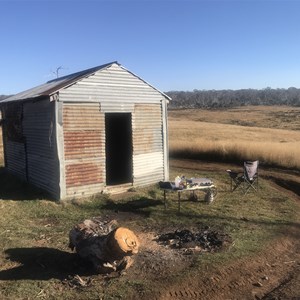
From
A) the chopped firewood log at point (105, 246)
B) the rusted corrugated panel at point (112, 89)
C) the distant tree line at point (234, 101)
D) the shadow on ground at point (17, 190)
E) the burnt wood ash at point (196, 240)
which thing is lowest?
the shadow on ground at point (17, 190)

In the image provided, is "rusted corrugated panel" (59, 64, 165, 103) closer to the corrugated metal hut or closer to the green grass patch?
the corrugated metal hut

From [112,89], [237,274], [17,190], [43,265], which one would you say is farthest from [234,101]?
[43,265]

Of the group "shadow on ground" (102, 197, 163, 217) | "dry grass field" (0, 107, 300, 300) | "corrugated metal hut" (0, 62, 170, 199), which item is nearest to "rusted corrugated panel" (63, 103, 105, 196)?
"corrugated metal hut" (0, 62, 170, 199)

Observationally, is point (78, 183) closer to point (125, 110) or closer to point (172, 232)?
point (125, 110)

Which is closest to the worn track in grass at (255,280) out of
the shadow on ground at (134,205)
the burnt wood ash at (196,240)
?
the burnt wood ash at (196,240)

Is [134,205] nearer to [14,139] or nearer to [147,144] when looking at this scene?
[147,144]

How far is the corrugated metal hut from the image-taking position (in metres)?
12.3

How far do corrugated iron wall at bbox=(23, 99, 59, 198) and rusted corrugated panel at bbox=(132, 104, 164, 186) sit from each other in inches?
113

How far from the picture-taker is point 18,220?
10.5 m

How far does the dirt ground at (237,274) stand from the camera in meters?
6.34

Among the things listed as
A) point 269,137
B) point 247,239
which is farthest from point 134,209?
point 269,137

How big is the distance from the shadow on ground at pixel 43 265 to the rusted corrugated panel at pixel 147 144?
6235 millimetres

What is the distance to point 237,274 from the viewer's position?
7004 millimetres

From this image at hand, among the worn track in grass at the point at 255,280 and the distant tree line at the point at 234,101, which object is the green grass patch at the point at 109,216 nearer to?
the worn track in grass at the point at 255,280
